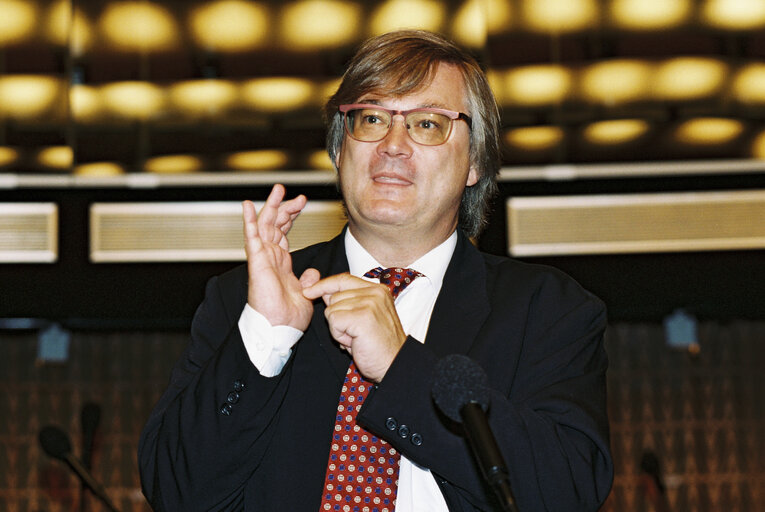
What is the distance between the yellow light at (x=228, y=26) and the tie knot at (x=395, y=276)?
3.05m

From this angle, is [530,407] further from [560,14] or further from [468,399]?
[560,14]

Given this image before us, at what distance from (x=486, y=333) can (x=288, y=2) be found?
3.34 m

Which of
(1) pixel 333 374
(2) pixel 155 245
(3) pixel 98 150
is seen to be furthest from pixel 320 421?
(3) pixel 98 150

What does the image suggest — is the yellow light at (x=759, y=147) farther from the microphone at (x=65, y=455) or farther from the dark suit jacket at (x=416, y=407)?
the microphone at (x=65, y=455)

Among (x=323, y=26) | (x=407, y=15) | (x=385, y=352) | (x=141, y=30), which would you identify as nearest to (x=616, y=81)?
(x=407, y=15)

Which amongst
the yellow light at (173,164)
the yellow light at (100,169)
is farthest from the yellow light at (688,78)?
the yellow light at (100,169)

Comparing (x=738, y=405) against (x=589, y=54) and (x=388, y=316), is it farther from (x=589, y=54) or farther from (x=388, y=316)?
(x=388, y=316)

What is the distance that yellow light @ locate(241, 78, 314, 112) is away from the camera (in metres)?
4.59

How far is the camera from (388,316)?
151cm

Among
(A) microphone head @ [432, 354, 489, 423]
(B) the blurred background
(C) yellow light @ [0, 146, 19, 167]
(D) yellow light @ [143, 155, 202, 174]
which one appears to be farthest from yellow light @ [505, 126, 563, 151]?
(A) microphone head @ [432, 354, 489, 423]

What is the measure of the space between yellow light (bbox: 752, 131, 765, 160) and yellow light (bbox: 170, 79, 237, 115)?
2.38 meters

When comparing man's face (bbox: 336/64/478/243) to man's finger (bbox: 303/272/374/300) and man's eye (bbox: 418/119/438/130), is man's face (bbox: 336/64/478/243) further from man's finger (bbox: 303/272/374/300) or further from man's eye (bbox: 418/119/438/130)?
man's finger (bbox: 303/272/374/300)

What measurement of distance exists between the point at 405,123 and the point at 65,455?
1.77 m

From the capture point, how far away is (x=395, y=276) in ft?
5.93
